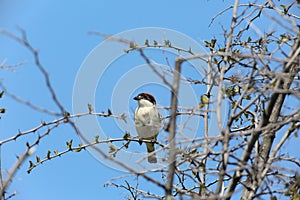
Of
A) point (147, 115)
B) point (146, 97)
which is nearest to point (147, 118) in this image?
point (147, 115)

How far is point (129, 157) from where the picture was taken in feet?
14.0

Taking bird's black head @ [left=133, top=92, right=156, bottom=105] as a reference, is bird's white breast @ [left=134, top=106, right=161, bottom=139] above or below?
below

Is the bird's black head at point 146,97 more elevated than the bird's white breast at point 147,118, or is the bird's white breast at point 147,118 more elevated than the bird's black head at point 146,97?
the bird's black head at point 146,97

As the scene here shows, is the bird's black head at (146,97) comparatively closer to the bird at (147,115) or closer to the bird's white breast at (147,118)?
the bird at (147,115)

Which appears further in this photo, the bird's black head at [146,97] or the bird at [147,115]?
the bird's black head at [146,97]

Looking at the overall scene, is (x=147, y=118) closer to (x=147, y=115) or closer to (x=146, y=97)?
(x=147, y=115)

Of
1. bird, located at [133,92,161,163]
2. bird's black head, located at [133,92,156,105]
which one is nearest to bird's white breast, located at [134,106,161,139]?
bird, located at [133,92,161,163]

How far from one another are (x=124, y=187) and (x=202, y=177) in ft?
3.78

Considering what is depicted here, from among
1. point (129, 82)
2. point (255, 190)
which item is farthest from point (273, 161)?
point (129, 82)

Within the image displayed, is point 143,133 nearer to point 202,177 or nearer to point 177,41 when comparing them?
point 177,41

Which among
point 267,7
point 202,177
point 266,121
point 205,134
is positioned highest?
point 267,7

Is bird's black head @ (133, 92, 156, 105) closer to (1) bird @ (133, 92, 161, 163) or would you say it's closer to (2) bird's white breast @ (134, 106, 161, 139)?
(1) bird @ (133, 92, 161, 163)

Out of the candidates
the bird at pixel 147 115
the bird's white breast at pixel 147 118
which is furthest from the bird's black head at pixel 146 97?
the bird's white breast at pixel 147 118

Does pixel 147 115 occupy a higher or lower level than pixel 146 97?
lower
